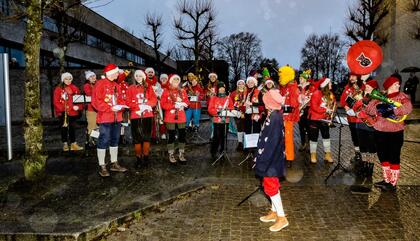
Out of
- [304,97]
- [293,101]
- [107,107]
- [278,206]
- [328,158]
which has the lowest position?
[278,206]

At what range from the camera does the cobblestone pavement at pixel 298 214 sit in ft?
14.6

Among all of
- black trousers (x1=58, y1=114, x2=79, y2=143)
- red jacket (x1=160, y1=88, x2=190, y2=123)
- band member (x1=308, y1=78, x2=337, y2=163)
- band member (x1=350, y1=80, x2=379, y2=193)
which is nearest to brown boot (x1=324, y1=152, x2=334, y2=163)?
band member (x1=308, y1=78, x2=337, y2=163)

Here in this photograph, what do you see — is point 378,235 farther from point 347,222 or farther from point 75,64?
point 75,64

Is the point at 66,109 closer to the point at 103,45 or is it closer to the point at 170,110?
the point at 170,110

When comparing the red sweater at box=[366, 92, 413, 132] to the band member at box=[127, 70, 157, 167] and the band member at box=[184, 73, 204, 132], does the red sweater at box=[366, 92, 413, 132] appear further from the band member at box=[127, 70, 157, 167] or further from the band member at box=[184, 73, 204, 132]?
the band member at box=[184, 73, 204, 132]

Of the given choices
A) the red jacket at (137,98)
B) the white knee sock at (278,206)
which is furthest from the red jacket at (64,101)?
the white knee sock at (278,206)

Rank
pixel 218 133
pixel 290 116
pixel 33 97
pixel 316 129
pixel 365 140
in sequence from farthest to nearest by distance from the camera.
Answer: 1. pixel 218 133
2. pixel 316 129
3. pixel 290 116
4. pixel 365 140
5. pixel 33 97

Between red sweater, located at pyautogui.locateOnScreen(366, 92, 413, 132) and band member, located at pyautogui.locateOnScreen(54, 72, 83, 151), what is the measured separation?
23.8ft

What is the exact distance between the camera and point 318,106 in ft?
26.1

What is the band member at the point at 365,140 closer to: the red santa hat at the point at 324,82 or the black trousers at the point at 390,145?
the black trousers at the point at 390,145

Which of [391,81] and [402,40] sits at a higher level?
[402,40]

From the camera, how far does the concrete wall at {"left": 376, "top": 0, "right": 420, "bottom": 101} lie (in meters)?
29.5

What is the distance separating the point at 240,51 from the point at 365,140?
245 ft

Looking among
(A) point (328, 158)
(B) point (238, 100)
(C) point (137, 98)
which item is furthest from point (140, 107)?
(A) point (328, 158)
